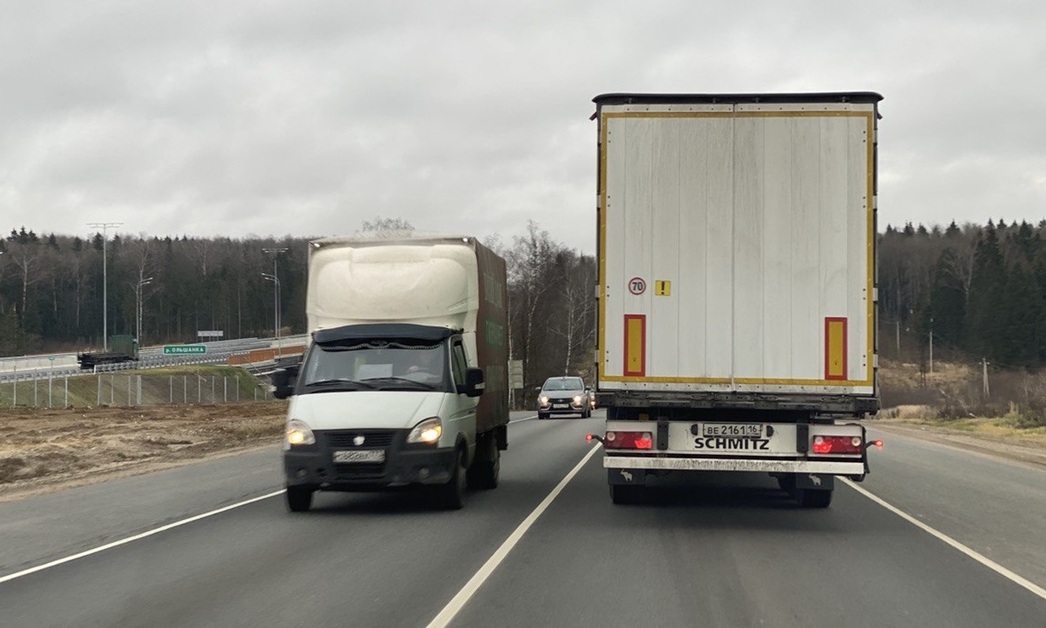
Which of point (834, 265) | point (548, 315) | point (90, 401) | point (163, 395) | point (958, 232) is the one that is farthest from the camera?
point (958, 232)

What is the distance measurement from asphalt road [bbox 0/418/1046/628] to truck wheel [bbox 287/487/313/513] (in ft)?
0.73

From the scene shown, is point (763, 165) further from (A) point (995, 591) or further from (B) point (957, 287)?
(B) point (957, 287)

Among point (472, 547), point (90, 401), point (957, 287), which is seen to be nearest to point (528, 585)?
point (472, 547)

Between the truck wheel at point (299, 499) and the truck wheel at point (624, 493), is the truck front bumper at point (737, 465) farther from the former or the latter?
the truck wheel at point (299, 499)

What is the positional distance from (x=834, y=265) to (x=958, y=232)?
152 metres

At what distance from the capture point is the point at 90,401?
59094 mm

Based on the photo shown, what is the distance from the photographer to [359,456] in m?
11.9

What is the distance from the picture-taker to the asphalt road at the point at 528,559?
7.17 meters

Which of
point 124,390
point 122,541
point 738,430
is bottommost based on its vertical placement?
point 124,390

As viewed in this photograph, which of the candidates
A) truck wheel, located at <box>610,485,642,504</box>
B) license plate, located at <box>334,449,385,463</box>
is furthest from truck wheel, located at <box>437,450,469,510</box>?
truck wheel, located at <box>610,485,642,504</box>

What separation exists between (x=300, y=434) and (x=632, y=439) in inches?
144

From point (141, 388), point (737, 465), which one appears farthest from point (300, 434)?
point (141, 388)

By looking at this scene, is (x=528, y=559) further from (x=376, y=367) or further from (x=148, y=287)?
(x=148, y=287)

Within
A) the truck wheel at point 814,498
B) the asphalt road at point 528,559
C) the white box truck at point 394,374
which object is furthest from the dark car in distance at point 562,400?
the truck wheel at point 814,498
